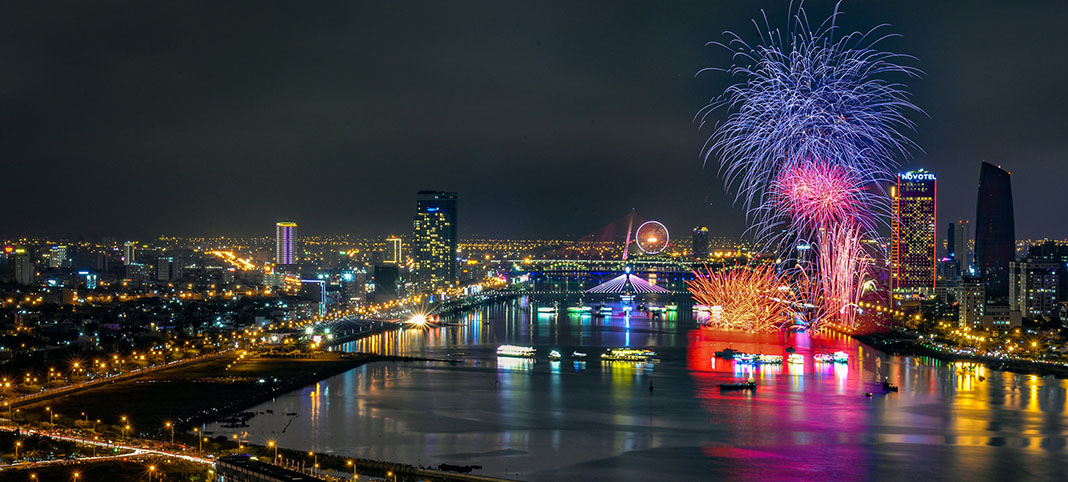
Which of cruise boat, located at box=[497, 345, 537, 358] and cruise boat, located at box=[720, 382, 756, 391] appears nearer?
cruise boat, located at box=[720, 382, 756, 391]

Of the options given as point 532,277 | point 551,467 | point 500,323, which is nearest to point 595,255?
point 532,277

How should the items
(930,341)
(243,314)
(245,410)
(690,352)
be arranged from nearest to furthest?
(245,410), (690,352), (930,341), (243,314)

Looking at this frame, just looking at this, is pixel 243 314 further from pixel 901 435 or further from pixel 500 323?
pixel 901 435

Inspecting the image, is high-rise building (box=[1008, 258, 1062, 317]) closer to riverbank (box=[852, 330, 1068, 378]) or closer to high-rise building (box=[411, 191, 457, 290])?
riverbank (box=[852, 330, 1068, 378])

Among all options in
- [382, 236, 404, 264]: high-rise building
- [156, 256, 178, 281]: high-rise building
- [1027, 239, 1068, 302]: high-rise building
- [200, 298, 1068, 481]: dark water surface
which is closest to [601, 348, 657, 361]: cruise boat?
[200, 298, 1068, 481]: dark water surface

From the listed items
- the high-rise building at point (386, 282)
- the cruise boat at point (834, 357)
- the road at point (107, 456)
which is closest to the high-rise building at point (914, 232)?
the high-rise building at point (386, 282)

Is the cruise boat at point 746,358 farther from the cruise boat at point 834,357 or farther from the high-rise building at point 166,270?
the high-rise building at point 166,270
